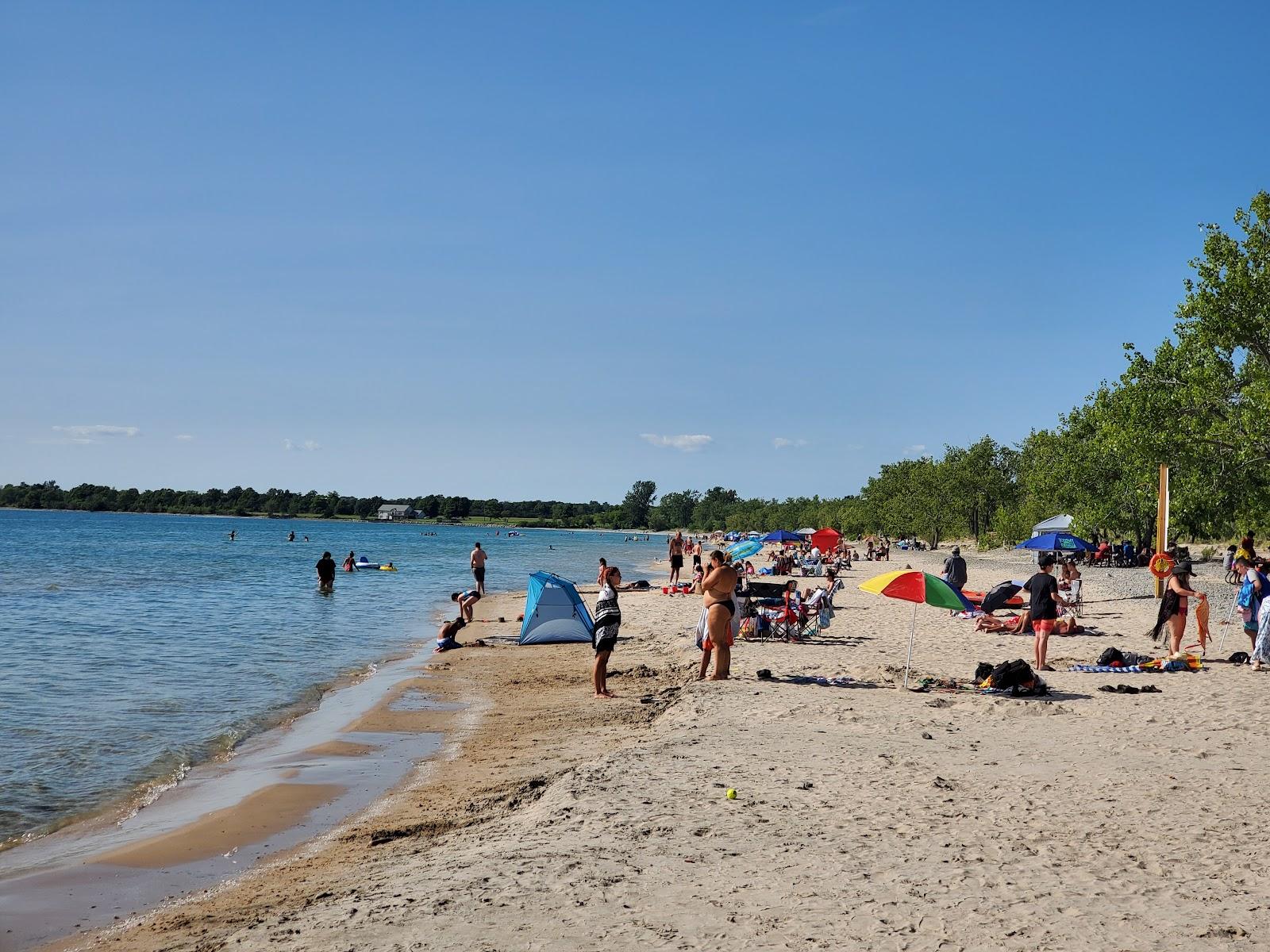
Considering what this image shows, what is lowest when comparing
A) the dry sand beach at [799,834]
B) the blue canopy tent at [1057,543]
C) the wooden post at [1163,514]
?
the dry sand beach at [799,834]

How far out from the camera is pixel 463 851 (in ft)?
20.3

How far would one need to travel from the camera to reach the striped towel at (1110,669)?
12.8 metres

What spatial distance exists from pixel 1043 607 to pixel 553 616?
883 cm

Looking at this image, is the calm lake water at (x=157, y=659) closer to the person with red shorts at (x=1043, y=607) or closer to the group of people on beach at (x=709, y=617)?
the group of people on beach at (x=709, y=617)

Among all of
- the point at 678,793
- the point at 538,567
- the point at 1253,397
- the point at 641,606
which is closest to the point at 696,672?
the point at 678,793

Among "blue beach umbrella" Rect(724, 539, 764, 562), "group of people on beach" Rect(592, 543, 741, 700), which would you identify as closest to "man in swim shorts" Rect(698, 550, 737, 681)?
"group of people on beach" Rect(592, 543, 741, 700)

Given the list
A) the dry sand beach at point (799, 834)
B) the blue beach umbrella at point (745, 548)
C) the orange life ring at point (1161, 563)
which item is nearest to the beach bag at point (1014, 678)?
the dry sand beach at point (799, 834)

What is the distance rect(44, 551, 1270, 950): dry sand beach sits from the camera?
Result: 474 cm

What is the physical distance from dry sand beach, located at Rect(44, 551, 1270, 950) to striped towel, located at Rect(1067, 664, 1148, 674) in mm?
599

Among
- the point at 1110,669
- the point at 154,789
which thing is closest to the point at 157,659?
the point at 154,789

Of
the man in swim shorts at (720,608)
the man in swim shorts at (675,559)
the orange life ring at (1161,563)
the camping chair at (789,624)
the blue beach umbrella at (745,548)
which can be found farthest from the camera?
the man in swim shorts at (675,559)

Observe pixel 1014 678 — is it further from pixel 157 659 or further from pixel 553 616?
pixel 157 659

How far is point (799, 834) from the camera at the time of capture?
6.13m

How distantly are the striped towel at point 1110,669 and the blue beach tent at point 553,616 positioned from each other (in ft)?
28.3
